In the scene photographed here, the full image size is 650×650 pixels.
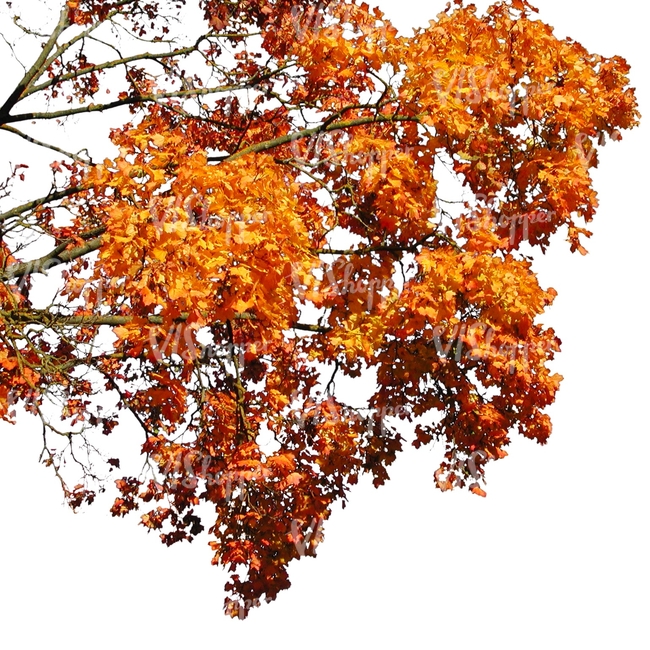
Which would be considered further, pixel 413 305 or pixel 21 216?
pixel 21 216

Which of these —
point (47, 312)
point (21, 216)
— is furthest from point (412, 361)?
Result: point (21, 216)

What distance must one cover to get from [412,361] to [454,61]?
2880mm

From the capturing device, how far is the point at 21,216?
8648mm

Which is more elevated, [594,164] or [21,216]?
[21,216]

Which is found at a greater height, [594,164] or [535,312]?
[594,164]

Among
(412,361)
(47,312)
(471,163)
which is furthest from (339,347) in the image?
(47,312)

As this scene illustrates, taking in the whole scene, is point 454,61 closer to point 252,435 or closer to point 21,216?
point 252,435

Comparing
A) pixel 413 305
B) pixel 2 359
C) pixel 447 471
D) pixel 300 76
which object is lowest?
pixel 447 471

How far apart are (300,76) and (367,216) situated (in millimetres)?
2208

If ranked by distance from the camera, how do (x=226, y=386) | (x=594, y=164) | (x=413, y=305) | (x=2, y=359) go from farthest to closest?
(x=226, y=386) → (x=594, y=164) → (x=2, y=359) → (x=413, y=305)

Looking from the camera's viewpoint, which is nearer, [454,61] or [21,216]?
[454,61]

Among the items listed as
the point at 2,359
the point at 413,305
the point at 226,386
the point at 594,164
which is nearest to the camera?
the point at 413,305

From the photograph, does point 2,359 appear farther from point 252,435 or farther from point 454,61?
point 454,61

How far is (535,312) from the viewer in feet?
24.5
